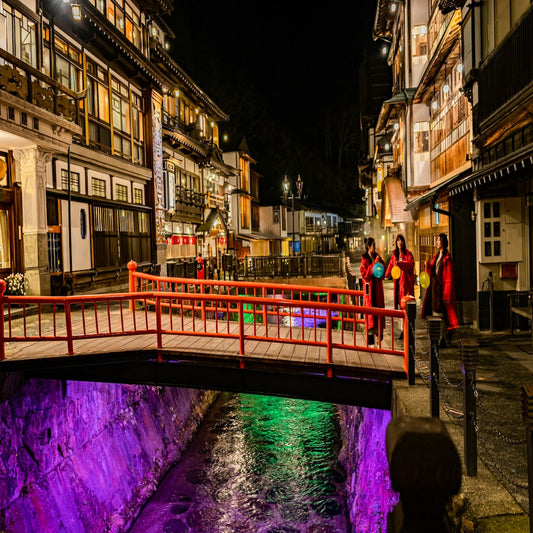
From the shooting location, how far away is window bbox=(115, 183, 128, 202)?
20153mm

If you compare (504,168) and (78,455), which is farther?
(78,455)

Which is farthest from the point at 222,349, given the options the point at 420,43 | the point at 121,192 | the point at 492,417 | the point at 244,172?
the point at 244,172

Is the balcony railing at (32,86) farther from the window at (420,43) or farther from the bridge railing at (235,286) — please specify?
the window at (420,43)

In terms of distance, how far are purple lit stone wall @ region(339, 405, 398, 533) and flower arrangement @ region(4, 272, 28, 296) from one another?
10.6 metres

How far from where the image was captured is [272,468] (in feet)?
38.0

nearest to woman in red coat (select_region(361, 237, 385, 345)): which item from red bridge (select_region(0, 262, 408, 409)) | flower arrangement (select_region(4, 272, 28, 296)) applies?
red bridge (select_region(0, 262, 408, 409))

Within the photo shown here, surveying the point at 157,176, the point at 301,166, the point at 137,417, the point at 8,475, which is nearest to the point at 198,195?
the point at 157,176

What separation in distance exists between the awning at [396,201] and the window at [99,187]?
13.3 m

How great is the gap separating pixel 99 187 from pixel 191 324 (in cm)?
1078

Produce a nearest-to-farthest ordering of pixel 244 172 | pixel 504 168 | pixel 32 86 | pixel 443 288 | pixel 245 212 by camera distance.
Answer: pixel 504 168, pixel 443 288, pixel 32 86, pixel 245 212, pixel 244 172

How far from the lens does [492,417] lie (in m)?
5.64

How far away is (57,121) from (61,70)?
406cm

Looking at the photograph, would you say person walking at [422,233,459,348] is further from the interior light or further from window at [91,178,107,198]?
window at [91,178,107,198]

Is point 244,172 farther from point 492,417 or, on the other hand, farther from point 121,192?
point 492,417
